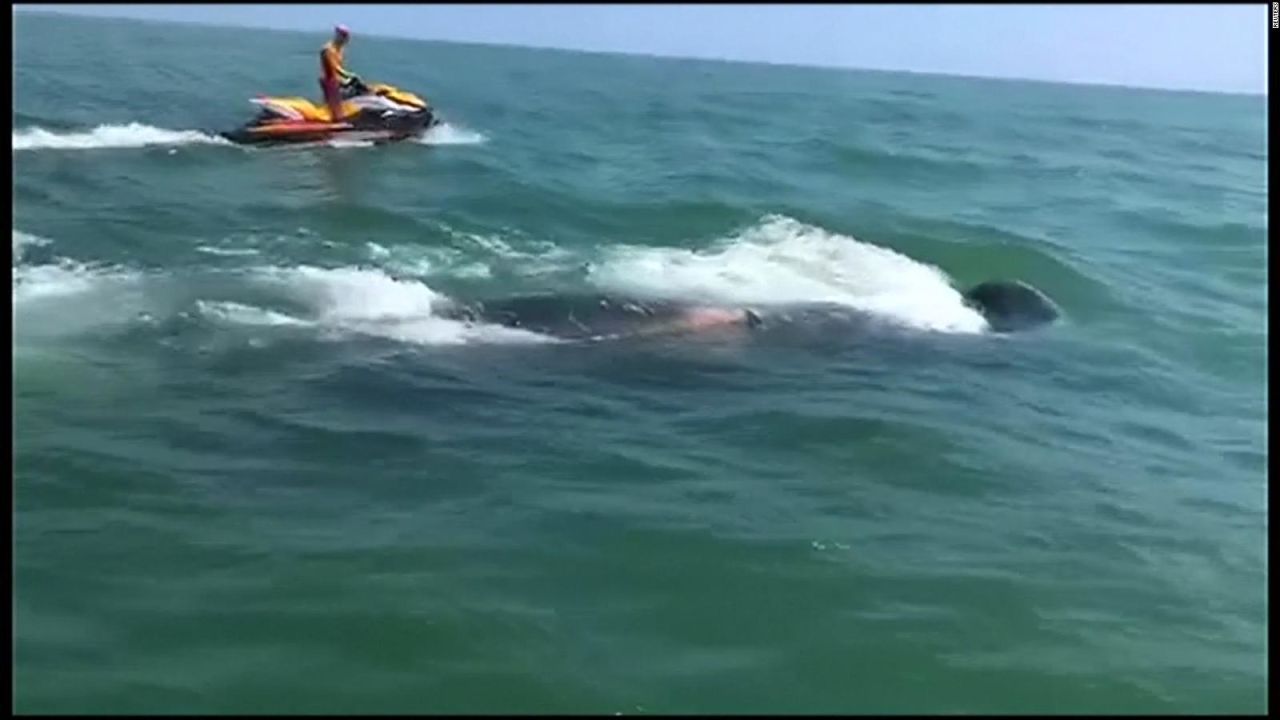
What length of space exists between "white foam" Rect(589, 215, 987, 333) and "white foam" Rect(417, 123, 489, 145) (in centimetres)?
1186

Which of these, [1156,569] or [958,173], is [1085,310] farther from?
[958,173]

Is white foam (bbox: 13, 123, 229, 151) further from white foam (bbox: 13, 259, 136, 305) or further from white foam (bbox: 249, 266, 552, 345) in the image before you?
white foam (bbox: 249, 266, 552, 345)

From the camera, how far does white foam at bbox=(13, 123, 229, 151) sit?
27984 mm

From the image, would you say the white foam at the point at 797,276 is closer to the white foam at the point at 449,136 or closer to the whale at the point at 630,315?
the whale at the point at 630,315

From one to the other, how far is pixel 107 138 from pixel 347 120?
187 inches

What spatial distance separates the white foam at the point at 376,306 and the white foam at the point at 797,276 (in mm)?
2845

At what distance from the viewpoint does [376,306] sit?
54.8 ft

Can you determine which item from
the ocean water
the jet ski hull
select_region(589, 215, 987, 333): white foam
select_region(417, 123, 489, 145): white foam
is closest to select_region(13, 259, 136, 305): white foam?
the ocean water

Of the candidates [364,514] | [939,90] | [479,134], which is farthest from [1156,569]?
[939,90]

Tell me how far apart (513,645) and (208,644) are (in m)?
1.79

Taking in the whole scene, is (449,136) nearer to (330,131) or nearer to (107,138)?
(330,131)

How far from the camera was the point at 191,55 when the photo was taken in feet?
199

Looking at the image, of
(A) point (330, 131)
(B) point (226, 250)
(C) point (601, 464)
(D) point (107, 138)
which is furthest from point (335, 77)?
(C) point (601, 464)

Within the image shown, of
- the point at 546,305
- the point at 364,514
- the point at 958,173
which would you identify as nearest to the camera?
the point at 364,514
